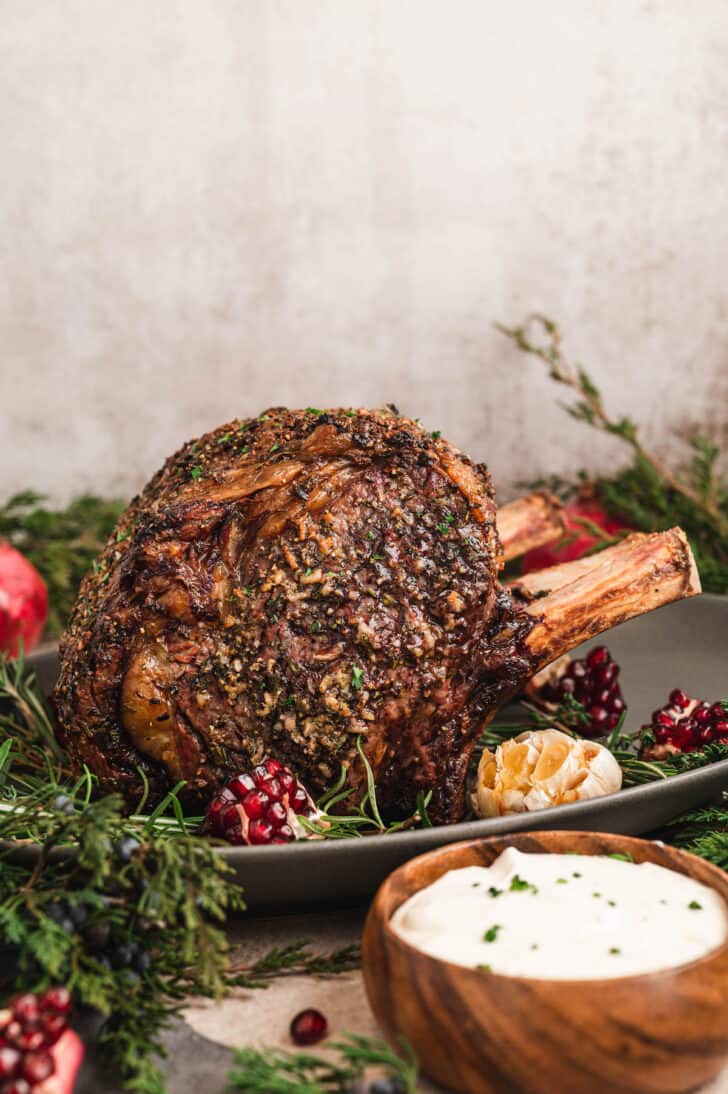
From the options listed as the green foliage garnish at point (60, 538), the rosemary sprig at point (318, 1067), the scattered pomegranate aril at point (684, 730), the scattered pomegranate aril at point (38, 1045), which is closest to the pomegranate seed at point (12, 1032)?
the scattered pomegranate aril at point (38, 1045)

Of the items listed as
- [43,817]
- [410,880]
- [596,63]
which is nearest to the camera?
[410,880]

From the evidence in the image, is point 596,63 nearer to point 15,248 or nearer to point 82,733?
point 15,248

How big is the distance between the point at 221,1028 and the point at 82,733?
55 cm

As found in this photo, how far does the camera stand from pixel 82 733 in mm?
1743

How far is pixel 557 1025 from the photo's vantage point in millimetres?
1097

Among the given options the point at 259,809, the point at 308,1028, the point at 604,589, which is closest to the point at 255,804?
the point at 259,809

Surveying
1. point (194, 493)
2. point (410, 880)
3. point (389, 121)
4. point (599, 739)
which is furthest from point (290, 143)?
point (410, 880)

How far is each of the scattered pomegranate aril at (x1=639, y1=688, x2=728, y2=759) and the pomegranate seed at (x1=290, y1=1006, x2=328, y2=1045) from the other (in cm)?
82

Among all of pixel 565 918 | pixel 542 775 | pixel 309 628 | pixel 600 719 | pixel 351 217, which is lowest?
pixel 600 719

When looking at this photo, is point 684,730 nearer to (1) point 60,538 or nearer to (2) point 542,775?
(2) point 542,775

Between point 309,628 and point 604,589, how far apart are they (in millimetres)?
544

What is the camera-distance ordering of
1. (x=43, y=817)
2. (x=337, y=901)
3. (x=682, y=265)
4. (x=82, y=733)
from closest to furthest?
(x=43, y=817)
(x=337, y=901)
(x=82, y=733)
(x=682, y=265)

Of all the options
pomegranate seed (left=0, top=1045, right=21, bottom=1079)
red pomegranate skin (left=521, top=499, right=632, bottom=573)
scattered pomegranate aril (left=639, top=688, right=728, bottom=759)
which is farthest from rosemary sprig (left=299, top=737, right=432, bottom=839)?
red pomegranate skin (left=521, top=499, right=632, bottom=573)

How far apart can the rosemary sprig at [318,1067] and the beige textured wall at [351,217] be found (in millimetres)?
2547
